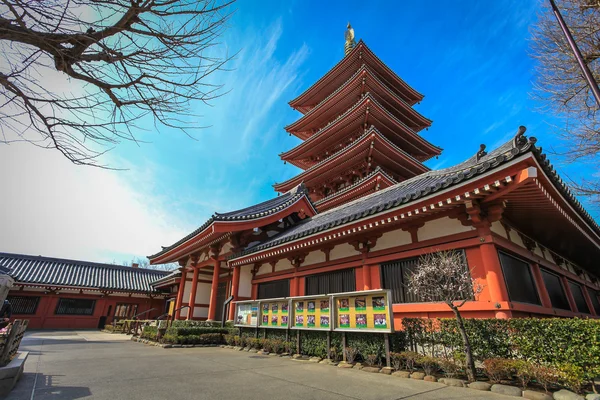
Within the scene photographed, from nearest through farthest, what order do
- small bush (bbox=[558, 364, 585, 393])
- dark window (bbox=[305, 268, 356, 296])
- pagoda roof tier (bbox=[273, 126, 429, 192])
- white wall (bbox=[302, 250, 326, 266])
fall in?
small bush (bbox=[558, 364, 585, 393]) → dark window (bbox=[305, 268, 356, 296]) → white wall (bbox=[302, 250, 326, 266]) → pagoda roof tier (bbox=[273, 126, 429, 192])

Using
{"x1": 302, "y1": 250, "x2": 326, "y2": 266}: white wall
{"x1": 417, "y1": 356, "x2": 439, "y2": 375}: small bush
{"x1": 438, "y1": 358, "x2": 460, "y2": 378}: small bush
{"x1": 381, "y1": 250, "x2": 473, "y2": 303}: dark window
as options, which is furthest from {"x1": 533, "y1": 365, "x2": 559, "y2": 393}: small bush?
{"x1": 302, "y1": 250, "x2": 326, "y2": 266}: white wall

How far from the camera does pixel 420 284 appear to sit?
5.60 meters

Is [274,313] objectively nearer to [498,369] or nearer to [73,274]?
[498,369]

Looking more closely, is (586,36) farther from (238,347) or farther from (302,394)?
(238,347)

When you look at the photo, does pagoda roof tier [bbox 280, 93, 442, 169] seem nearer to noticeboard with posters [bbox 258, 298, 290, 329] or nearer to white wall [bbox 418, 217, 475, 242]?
white wall [bbox 418, 217, 475, 242]

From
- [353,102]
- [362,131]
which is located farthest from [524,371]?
[353,102]

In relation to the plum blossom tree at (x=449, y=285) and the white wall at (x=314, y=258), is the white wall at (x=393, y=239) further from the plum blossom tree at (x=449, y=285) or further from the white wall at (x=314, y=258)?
the white wall at (x=314, y=258)

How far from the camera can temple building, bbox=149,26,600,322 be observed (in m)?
5.67

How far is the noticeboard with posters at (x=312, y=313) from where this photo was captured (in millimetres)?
6826

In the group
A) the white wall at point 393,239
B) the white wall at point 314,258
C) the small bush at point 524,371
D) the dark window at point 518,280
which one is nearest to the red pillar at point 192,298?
the white wall at point 314,258

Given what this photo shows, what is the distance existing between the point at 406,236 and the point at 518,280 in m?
2.74

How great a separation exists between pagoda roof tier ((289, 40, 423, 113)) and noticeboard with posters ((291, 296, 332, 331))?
17.0 m

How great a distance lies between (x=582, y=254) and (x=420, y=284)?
8.93m

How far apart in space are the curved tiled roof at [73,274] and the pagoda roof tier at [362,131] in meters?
18.0
